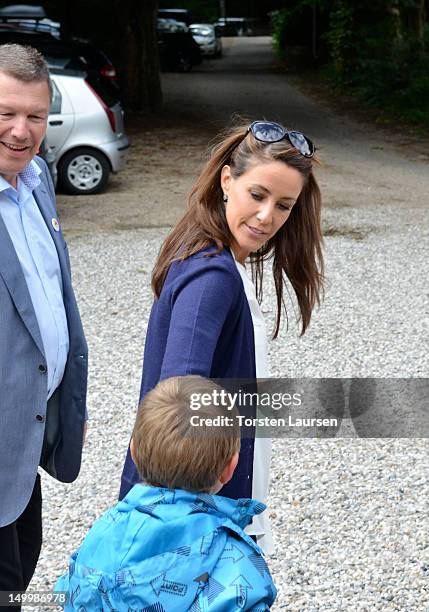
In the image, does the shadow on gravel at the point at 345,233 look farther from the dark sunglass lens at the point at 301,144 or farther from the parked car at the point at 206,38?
the parked car at the point at 206,38

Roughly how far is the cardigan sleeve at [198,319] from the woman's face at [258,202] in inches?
6.7

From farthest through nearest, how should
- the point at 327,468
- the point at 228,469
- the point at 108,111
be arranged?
the point at 108,111 < the point at 327,468 < the point at 228,469

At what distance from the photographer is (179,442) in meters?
1.85

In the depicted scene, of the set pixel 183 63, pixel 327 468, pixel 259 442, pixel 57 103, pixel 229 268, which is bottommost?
pixel 183 63

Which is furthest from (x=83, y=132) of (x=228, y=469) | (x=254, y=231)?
(x=228, y=469)

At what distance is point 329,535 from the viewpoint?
13.3ft

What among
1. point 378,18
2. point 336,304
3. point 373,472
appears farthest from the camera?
point 378,18

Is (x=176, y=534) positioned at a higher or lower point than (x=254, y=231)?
lower

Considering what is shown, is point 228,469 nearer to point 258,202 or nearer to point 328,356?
point 258,202

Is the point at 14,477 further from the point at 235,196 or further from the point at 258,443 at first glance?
the point at 235,196

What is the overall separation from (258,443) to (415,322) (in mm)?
5044

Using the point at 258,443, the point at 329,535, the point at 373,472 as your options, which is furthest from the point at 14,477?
the point at 373,472

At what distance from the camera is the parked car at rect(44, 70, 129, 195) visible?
11.4 m

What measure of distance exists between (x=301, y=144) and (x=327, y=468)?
270cm
